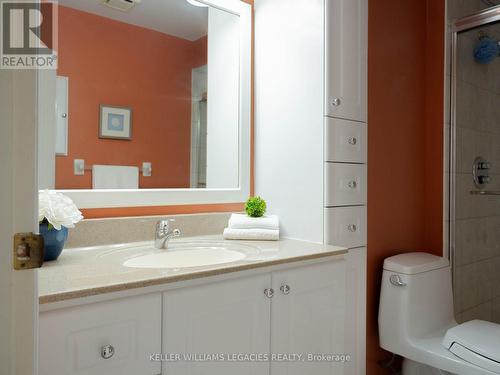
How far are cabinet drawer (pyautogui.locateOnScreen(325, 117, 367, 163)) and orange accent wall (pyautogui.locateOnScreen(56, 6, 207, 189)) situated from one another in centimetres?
62

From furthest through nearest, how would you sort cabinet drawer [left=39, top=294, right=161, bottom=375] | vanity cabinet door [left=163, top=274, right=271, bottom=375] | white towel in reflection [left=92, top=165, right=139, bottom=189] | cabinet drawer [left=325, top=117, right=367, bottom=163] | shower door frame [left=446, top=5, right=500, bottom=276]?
shower door frame [left=446, top=5, right=500, bottom=276] < cabinet drawer [left=325, top=117, right=367, bottom=163] < white towel in reflection [left=92, top=165, right=139, bottom=189] < vanity cabinet door [left=163, top=274, right=271, bottom=375] < cabinet drawer [left=39, top=294, right=161, bottom=375]

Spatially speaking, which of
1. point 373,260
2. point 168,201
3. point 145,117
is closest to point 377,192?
point 373,260

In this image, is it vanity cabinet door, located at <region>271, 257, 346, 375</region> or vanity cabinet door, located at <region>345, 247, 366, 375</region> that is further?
vanity cabinet door, located at <region>345, 247, 366, 375</region>

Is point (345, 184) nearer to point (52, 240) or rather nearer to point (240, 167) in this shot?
point (240, 167)

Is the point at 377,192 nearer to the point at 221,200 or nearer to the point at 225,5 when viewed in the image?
the point at 221,200

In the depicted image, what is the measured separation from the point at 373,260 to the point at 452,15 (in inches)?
54.9

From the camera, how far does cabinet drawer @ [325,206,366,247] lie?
1.51 metres

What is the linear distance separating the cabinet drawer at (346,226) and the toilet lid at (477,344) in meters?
0.49

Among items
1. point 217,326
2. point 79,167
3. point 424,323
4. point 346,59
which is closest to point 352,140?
point 346,59

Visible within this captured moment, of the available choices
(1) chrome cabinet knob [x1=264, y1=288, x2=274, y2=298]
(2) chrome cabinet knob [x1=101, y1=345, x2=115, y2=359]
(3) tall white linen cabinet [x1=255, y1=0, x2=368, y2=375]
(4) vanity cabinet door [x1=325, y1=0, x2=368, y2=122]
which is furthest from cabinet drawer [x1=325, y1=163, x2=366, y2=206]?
(2) chrome cabinet knob [x1=101, y1=345, x2=115, y2=359]

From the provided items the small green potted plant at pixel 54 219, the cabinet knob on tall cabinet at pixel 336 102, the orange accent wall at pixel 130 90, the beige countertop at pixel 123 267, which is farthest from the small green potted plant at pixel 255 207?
the small green potted plant at pixel 54 219

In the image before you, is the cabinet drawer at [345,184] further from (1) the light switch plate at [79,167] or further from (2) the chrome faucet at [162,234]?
(1) the light switch plate at [79,167]

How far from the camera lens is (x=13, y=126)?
56 cm

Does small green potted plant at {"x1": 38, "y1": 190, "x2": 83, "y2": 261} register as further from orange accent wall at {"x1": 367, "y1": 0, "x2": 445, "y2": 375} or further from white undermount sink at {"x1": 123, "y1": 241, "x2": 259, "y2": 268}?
orange accent wall at {"x1": 367, "y1": 0, "x2": 445, "y2": 375}
